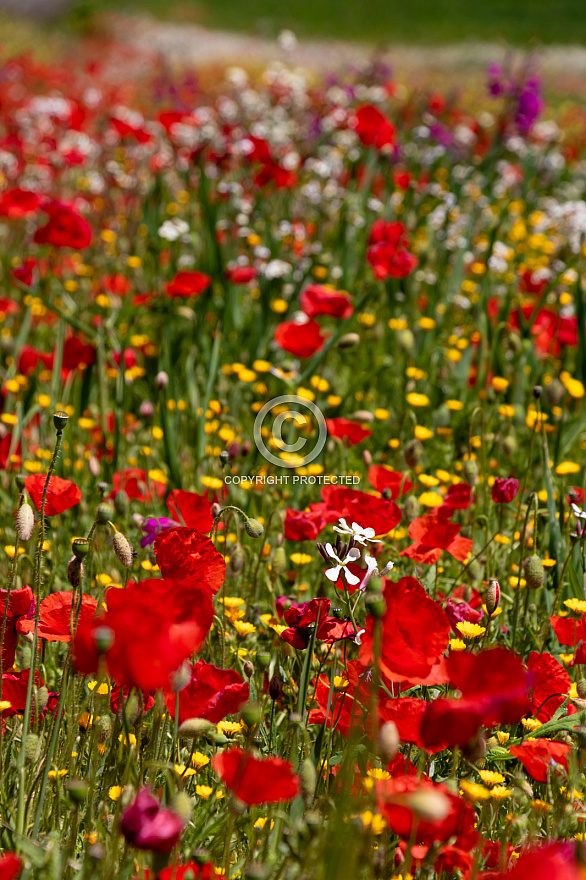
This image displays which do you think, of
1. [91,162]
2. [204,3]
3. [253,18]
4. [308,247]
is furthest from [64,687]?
[204,3]

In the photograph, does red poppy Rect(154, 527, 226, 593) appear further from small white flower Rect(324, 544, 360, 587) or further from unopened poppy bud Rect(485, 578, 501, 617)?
unopened poppy bud Rect(485, 578, 501, 617)

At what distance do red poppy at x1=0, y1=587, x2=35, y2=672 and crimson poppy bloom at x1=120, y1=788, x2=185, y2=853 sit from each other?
51 cm

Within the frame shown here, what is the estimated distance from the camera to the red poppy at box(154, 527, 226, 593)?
1.11 meters

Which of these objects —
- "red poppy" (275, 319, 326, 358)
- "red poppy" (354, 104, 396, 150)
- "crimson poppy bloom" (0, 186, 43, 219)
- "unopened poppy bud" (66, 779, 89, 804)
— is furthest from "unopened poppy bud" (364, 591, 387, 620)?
"red poppy" (354, 104, 396, 150)

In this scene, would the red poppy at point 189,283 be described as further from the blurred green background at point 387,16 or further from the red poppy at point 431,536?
the blurred green background at point 387,16

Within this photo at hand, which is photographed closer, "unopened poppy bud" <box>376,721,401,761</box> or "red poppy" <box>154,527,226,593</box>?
"unopened poppy bud" <box>376,721,401,761</box>

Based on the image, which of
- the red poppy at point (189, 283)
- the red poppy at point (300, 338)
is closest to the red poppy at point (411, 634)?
the red poppy at point (300, 338)

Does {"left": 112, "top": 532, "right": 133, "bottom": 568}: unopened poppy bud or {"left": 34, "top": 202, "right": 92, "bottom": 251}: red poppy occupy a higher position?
{"left": 34, "top": 202, "right": 92, "bottom": 251}: red poppy

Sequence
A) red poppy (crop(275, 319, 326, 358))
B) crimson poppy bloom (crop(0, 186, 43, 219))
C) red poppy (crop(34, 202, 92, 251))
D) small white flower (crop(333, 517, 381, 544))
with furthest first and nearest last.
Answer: crimson poppy bloom (crop(0, 186, 43, 219)) → red poppy (crop(34, 202, 92, 251)) → red poppy (crop(275, 319, 326, 358)) → small white flower (crop(333, 517, 381, 544))

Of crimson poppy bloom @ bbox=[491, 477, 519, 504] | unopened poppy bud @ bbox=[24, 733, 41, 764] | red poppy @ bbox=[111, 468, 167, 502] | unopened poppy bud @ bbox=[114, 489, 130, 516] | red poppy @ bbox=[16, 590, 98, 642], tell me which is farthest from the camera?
red poppy @ bbox=[111, 468, 167, 502]

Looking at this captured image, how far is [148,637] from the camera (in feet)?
2.39

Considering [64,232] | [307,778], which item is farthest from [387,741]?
[64,232]

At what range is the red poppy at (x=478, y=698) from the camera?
2.47 feet

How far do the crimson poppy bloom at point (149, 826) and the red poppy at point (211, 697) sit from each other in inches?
12.1
